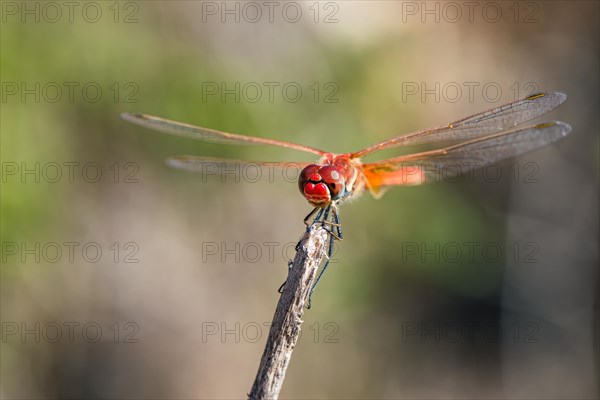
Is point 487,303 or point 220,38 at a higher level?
point 220,38

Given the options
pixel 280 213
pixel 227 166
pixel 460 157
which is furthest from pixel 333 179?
pixel 280 213

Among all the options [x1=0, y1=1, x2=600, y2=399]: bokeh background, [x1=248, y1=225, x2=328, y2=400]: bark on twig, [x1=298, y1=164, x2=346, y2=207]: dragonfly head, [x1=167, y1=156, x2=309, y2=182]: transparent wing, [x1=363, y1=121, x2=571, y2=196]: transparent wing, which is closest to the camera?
[x1=248, y1=225, x2=328, y2=400]: bark on twig

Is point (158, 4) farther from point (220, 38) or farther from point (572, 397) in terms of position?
point (572, 397)

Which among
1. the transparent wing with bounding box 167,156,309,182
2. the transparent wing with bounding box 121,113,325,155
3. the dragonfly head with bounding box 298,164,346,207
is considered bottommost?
the dragonfly head with bounding box 298,164,346,207

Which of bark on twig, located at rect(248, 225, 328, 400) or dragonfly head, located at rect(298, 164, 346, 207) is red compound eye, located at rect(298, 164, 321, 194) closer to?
dragonfly head, located at rect(298, 164, 346, 207)

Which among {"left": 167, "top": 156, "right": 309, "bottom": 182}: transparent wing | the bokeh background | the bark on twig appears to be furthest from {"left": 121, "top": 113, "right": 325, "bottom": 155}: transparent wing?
the bokeh background

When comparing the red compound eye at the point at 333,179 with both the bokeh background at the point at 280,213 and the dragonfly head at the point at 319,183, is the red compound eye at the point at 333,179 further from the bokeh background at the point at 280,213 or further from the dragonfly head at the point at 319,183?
the bokeh background at the point at 280,213

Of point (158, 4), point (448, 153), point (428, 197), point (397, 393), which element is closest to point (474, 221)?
point (428, 197)

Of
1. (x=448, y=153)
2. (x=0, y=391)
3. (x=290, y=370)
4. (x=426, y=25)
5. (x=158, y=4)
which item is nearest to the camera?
(x=448, y=153)
